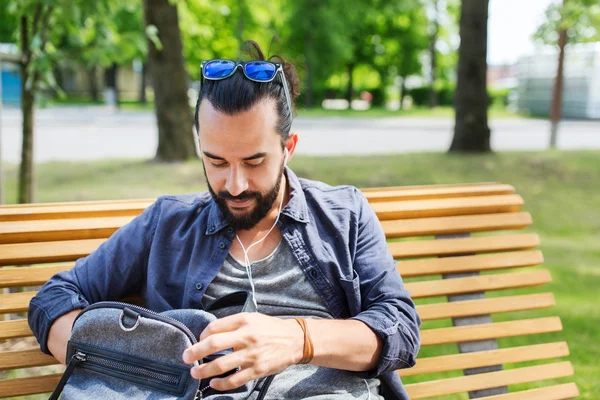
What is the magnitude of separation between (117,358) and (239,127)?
2.53ft

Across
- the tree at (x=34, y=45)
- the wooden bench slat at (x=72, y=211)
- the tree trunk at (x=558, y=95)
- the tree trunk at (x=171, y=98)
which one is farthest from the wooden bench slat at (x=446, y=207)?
the tree trunk at (x=558, y=95)

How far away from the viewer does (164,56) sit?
9.20m

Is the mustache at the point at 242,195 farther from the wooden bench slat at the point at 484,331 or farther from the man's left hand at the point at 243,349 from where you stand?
the wooden bench slat at the point at 484,331

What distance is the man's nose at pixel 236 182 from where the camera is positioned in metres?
2.21

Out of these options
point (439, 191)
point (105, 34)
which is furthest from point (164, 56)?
point (439, 191)

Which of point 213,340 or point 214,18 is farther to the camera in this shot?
point 214,18

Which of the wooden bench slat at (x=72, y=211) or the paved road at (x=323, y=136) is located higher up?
the wooden bench slat at (x=72, y=211)

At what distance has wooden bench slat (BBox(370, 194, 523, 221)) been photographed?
302 cm

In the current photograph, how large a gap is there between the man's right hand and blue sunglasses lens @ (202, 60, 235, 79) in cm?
86

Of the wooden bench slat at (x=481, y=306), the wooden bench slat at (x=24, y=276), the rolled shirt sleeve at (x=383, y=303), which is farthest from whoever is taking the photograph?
the wooden bench slat at (x=481, y=306)

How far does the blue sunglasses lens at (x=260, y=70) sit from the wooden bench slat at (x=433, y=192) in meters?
0.97

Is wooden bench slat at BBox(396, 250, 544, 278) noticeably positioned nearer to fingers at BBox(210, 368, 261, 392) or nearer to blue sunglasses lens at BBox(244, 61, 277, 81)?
blue sunglasses lens at BBox(244, 61, 277, 81)

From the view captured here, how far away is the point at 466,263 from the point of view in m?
3.07

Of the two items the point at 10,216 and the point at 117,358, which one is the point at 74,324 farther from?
the point at 10,216
